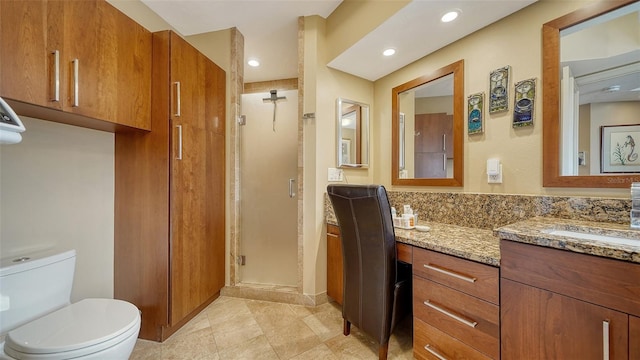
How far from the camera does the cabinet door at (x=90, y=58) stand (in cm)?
118

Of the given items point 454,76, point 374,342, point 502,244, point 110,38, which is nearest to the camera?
point 502,244

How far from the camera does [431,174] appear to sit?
1.90 metres

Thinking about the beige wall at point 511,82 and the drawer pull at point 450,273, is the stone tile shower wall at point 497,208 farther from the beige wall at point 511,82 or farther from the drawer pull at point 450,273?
the drawer pull at point 450,273

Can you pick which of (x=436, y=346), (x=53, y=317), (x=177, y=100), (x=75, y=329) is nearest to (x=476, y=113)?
(x=436, y=346)

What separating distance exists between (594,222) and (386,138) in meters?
1.46

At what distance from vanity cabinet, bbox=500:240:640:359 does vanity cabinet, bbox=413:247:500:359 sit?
52 mm

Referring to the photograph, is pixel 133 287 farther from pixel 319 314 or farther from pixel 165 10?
pixel 165 10

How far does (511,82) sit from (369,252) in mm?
1370

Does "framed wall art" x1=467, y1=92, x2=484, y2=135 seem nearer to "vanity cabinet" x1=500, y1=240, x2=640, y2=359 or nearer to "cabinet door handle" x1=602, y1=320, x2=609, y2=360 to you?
"vanity cabinet" x1=500, y1=240, x2=640, y2=359

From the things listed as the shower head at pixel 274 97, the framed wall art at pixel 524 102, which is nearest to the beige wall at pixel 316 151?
the shower head at pixel 274 97

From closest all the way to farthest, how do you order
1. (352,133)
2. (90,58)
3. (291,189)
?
1. (90,58)
2. (352,133)
3. (291,189)

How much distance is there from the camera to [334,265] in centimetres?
196

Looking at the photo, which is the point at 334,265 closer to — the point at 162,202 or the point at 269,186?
the point at 269,186

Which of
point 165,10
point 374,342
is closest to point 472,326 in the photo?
point 374,342
